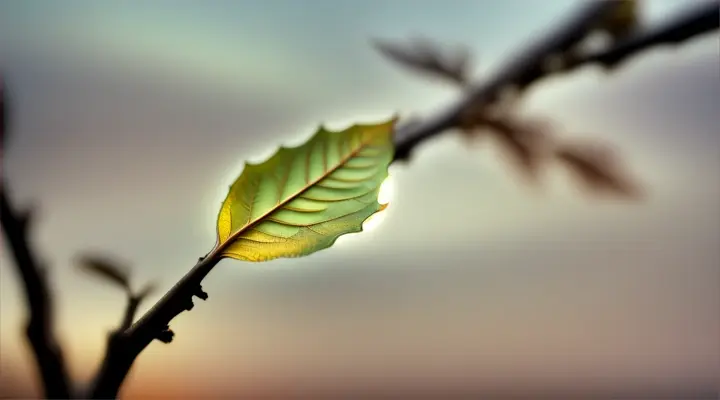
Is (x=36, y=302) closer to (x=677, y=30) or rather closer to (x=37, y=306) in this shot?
(x=37, y=306)

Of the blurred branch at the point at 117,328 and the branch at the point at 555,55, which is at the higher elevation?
the branch at the point at 555,55

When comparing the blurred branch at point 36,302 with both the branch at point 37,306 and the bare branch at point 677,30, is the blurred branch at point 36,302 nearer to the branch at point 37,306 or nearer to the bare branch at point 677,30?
the branch at point 37,306

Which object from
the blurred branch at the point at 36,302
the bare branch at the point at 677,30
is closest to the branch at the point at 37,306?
the blurred branch at the point at 36,302

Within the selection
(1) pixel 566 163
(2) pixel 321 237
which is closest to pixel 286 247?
(2) pixel 321 237

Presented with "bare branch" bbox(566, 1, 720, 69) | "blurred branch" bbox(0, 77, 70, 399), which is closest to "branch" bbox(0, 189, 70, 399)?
"blurred branch" bbox(0, 77, 70, 399)

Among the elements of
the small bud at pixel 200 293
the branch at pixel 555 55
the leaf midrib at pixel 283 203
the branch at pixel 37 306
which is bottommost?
the branch at pixel 37 306

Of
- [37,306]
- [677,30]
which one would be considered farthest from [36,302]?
→ [677,30]

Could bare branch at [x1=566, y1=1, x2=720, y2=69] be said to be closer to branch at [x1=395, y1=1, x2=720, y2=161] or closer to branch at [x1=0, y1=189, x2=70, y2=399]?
branch at [x1=395, y1=1, x2=720, y2=161]

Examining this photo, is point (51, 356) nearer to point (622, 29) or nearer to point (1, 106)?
point (1, 106)
